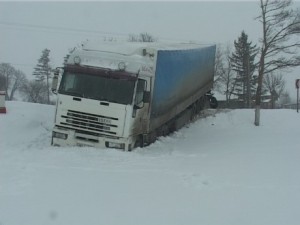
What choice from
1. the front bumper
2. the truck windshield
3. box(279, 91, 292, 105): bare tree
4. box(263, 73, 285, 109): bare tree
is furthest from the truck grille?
box(279, 91, 292, 105): bare tree

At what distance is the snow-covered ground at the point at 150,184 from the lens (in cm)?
772

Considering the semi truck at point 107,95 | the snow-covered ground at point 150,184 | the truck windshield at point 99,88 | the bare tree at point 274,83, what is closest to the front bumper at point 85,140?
the semi truck at point 107,95

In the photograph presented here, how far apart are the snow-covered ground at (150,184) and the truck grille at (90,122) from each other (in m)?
0.82

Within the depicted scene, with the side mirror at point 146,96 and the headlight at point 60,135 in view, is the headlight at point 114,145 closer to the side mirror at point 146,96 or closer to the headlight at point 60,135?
the headlight at point 60,135

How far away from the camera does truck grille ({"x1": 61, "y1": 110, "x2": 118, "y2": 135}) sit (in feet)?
47.9

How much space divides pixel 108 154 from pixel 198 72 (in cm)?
1101

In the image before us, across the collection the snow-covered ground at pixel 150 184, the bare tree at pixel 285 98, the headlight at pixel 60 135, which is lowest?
the snow-covered ground at pixel 150 184

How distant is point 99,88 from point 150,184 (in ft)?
17.9

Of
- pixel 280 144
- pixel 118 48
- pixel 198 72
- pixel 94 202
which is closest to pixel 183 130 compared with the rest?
pixel 198 72

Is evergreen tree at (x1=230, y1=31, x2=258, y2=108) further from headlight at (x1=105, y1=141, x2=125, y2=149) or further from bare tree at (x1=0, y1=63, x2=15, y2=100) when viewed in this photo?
headlight at (x1=105, y1=141, x2=125, y2=149)

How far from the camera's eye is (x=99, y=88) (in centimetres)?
1482

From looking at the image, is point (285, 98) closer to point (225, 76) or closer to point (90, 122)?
point (225, 76)

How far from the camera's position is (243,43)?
77.4 meters

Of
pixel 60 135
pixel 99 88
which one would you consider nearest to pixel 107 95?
pixel 99 88
